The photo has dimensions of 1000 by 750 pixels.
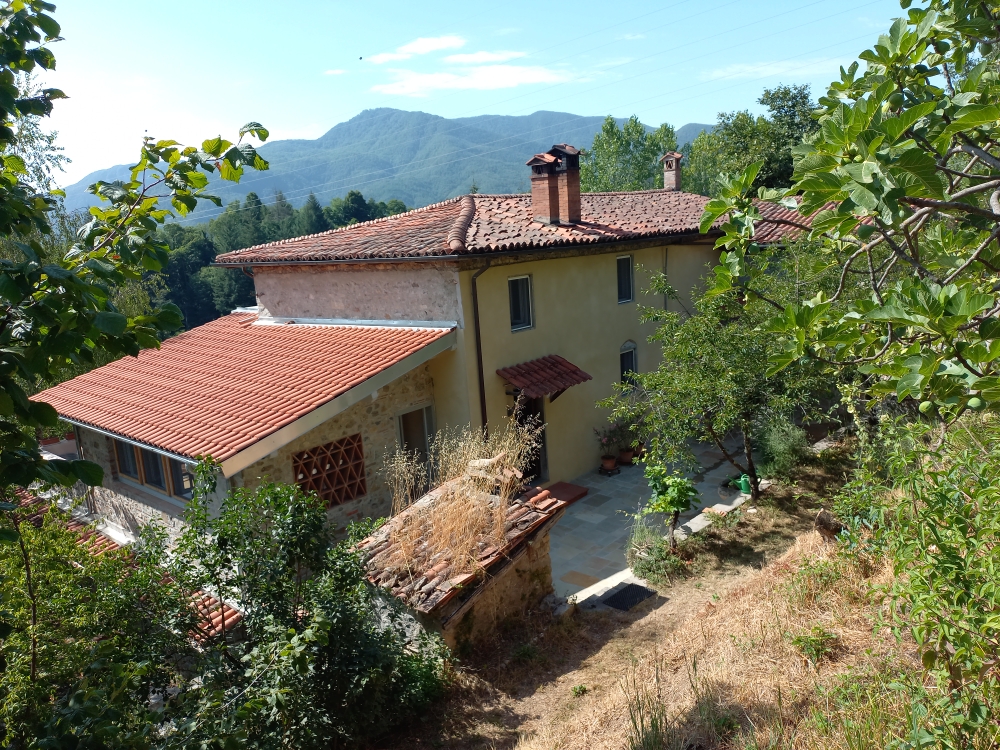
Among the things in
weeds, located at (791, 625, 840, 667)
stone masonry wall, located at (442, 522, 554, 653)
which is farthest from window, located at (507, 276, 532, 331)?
weeds, located at (791, 625, 840, 667)

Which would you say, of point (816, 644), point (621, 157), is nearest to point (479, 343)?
point (816, 644)

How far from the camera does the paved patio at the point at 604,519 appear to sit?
33.2 feet

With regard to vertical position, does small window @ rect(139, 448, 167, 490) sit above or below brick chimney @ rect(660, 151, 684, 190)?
below

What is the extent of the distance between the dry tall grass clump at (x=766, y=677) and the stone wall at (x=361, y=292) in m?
7.07

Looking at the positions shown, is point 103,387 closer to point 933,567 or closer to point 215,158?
point 215,158

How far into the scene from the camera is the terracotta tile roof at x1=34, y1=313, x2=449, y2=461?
376 inches

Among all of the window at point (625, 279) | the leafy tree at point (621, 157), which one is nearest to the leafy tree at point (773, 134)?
the window at point (625, 279)

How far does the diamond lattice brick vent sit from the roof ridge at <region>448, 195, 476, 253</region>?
11.5 ft

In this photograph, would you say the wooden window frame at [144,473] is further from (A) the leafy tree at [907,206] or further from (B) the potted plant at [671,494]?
(A) the leafy tree at [907,206]

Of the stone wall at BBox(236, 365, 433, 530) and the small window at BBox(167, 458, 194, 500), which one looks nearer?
the stone wall at BBox(236, 365, 433, 530)

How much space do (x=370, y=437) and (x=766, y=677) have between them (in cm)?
750

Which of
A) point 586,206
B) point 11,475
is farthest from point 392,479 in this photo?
point 586,206

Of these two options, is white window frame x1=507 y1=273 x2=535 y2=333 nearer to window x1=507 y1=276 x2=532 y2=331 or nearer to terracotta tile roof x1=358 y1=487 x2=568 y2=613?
window x1=507 y1=276 x2=532 y2=331

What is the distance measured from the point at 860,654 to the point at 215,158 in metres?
5.66
